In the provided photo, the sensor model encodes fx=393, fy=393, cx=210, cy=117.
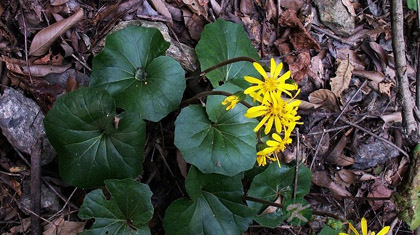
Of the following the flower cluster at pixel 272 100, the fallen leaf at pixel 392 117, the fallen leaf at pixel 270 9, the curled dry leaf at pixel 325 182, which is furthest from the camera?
the fallen leaf at pixel 392 117

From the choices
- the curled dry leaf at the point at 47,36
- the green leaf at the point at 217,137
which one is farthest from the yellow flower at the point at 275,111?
the curled dry leaf at the point at 47,36

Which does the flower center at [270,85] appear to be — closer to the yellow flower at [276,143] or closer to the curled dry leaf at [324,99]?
the yellow flower at [276,143]

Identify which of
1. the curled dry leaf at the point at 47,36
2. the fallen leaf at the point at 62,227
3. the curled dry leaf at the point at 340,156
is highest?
the curled dry leaf at the point at 47,36

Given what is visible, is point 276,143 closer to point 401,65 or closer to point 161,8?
point 161,8

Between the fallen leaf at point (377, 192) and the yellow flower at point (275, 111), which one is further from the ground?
the yellow flower at point (275, 111)

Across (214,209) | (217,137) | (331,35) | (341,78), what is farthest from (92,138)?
(331,35)

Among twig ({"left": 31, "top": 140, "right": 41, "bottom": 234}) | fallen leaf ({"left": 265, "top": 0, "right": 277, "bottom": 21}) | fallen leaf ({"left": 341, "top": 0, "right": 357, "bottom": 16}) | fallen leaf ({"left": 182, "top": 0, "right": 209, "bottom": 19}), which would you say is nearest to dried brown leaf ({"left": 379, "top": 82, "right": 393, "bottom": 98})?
fallen leaf ({"left": 341, "top": 0, "right": 357, "bottom": 16})
